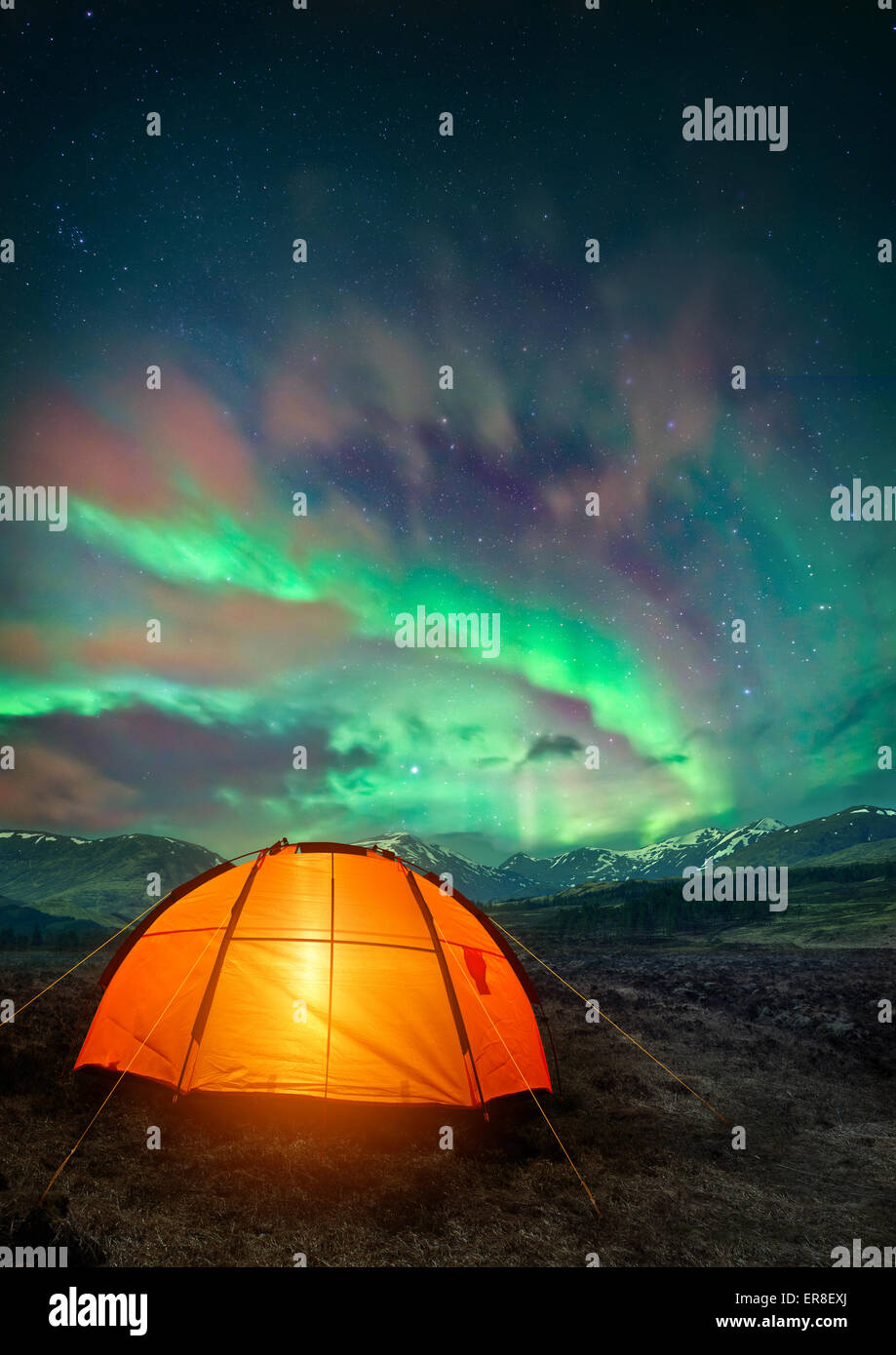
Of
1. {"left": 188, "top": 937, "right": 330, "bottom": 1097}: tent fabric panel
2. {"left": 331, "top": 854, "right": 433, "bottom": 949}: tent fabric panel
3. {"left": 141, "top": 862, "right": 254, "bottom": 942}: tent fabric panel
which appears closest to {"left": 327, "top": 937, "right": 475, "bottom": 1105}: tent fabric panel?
{"left": 188, "top": 937, "right": 330, "bottom": 1097}: tent fabric panel

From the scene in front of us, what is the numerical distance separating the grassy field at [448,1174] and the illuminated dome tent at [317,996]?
1.57 feet

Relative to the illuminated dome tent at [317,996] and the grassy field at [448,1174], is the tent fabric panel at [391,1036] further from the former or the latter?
the grassy field at [448,1174]

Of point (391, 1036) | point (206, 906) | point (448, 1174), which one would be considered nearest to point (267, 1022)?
point (391, 1036)

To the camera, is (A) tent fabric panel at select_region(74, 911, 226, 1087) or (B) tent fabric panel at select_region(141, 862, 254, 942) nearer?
(A) tent fabric panel at select_region(74, 911, 226, 1087)

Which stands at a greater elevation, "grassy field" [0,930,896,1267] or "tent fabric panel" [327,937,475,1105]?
"tent fabric panel" [327,937,475,1105]

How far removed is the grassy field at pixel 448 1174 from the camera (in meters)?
7.38

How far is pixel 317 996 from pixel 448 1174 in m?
3.03

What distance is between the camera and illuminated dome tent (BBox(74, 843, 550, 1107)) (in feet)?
32.4

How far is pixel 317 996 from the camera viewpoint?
10.2 metres

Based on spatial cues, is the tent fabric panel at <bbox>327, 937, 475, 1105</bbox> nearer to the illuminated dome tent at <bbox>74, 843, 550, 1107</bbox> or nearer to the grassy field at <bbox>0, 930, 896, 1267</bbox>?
the illuminated dome tent at <bbox>74, 843, 550, 1107</bbox>

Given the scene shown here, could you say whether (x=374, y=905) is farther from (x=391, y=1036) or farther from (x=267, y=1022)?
(x=267, y=1022)

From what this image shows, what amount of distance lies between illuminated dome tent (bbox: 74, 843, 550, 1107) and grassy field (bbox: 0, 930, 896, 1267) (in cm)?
48
